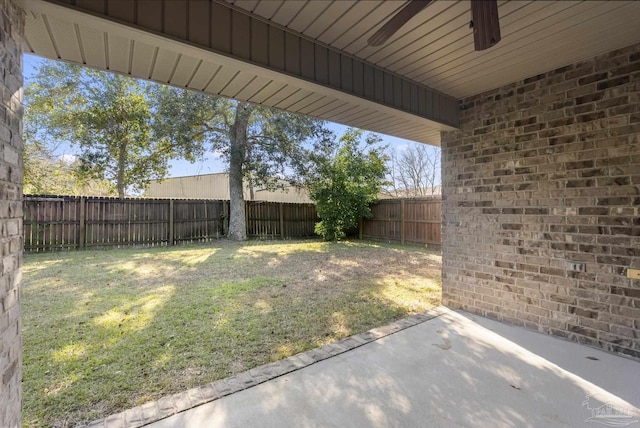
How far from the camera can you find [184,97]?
8.80m

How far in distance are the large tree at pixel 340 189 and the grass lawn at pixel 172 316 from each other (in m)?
3.84

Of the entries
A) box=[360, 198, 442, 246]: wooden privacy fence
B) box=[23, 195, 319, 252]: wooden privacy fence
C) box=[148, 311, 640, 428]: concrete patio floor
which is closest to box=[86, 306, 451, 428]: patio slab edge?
box=[148, 311, 640, 428]: concrete patio floor

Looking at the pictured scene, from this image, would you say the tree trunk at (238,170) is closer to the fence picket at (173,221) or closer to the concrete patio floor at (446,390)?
the fence picket at (173,221)

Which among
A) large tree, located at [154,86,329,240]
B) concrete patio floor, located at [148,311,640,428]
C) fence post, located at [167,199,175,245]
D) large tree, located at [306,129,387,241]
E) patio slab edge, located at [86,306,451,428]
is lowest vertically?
concrete patio floor, located at [148,311,640,428]

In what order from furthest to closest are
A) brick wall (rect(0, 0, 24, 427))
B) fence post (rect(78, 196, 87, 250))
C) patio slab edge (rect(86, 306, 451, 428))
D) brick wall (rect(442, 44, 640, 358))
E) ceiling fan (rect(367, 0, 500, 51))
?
fence post (rect(78, 196, 87, 250))
brick wall (rect(442, 44, 640, 358))
patio slab edge (rect(86, 306, 451, 428))
ceiling fan (rect(367, 0, 500, 51))
brick wall (rect(0, 0, 24, 427))

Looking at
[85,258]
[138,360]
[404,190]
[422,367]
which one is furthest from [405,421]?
[404,190]

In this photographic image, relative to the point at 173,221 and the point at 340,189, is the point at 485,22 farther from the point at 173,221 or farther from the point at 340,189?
the point at 173,221

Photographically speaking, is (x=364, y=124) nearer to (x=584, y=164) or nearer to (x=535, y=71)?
(x=535, y=71)

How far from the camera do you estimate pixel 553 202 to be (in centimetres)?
299

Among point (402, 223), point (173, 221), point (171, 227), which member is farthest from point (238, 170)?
point (402, 223)

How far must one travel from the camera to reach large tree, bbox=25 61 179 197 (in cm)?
903

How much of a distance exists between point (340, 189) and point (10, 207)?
9.52m

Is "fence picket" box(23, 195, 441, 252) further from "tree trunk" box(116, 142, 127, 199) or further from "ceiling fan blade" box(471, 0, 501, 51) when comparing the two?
"ceiling fan blade" box(471, 0, 501, 51)

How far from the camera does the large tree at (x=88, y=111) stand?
903 cm
